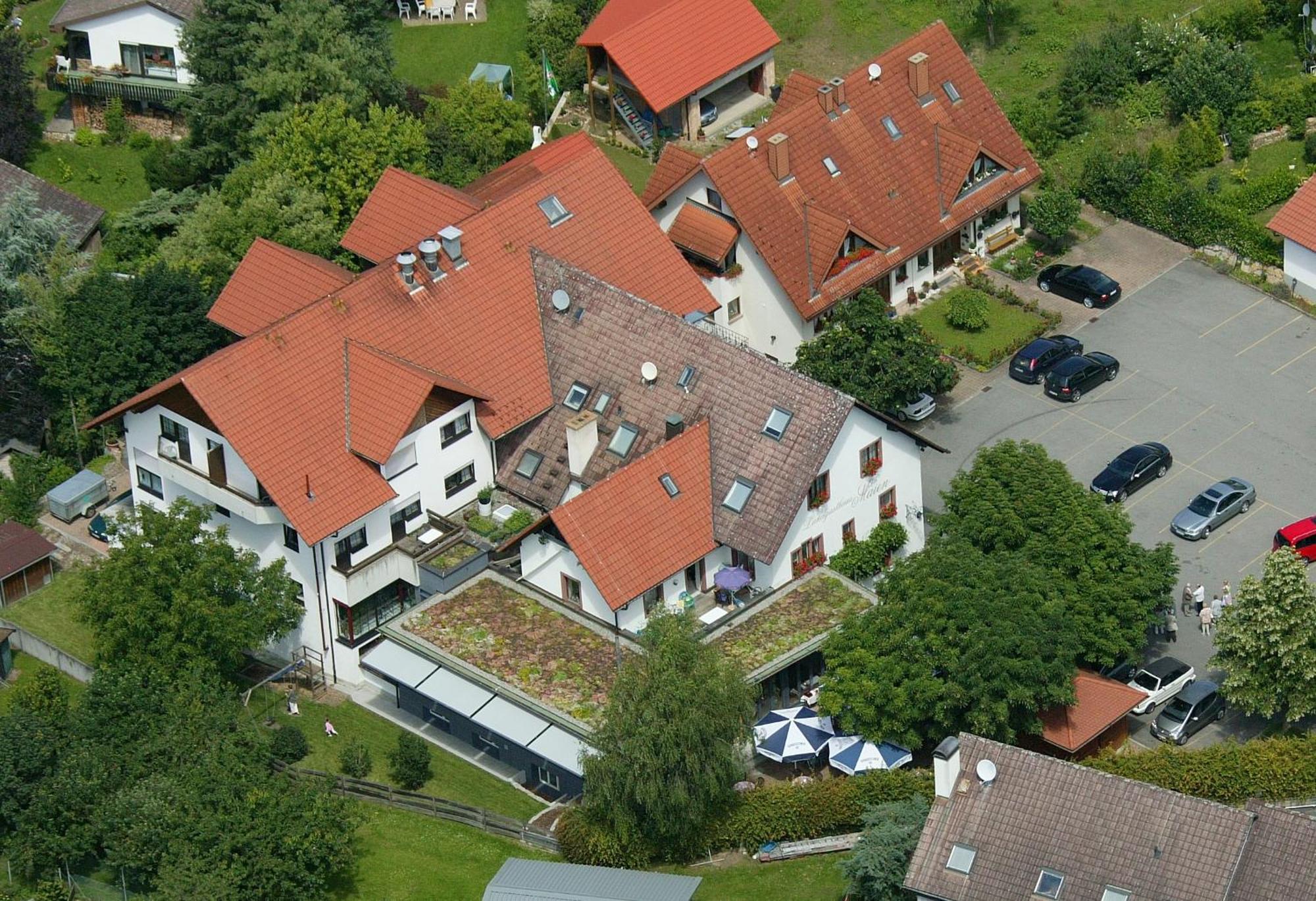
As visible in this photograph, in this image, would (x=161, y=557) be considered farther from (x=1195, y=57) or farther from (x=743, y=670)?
(x=1195, y=57)

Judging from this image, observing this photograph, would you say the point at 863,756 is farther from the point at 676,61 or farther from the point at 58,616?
Result: the point at 676,61

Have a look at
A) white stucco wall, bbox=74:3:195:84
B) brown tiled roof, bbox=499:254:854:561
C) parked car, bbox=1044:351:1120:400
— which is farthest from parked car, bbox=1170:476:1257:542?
white stucco wall, bbox=74:3:195:84

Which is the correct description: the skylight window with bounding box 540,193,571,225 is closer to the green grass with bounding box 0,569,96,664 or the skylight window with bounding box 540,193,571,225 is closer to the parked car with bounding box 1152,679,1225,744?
the green grass with bounding box 0,569,96,664

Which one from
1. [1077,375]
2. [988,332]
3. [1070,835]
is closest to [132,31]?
[988,332]

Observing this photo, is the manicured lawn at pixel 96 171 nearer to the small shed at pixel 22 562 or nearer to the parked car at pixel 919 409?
the small shed at pixel 22 562

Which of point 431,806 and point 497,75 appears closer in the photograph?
point 431,806

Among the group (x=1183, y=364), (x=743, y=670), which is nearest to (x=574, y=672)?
(x=743, y=670)
